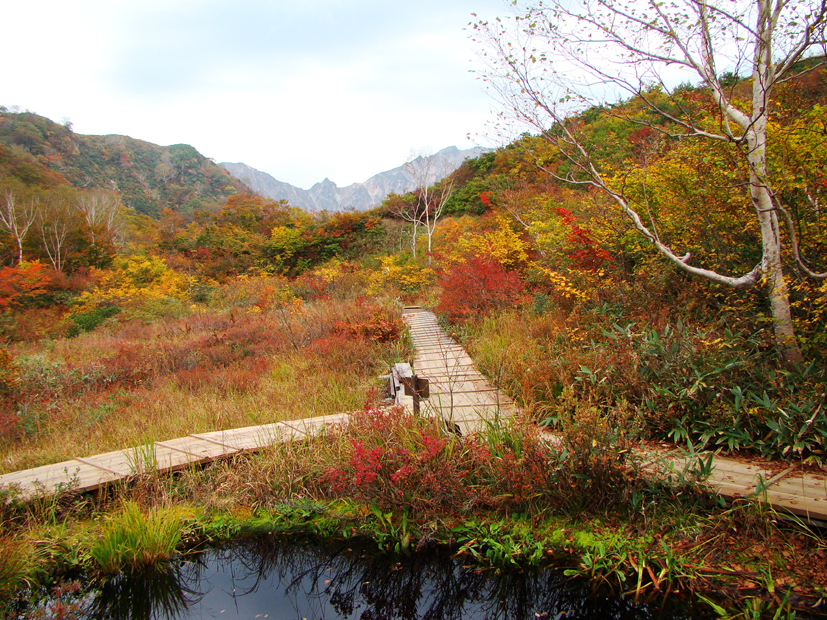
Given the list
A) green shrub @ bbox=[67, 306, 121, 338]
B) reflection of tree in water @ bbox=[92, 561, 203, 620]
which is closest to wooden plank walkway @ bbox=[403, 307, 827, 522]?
reflection of tree in water @ bbox=[92, 561, 203, 620]

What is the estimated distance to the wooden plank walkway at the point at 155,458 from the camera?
9.83ft

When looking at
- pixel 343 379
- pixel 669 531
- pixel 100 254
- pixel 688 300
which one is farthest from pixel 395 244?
pixel 669 531

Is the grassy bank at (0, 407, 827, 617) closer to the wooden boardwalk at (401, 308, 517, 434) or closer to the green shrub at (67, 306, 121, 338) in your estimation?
the wooden boardwalk at (401, 308, 517, 434)

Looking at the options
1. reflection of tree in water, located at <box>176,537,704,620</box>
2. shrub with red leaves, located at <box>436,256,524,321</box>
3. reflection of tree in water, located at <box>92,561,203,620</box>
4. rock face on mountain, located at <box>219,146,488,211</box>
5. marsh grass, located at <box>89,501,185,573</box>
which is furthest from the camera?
rock face on mountain, located at <box>219,146,488,211</box>

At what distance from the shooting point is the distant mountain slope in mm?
47438

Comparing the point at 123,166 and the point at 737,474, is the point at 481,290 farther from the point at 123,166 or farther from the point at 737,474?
the point at 123,166

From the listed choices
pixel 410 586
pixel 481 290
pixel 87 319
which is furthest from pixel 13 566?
pixel 87 319

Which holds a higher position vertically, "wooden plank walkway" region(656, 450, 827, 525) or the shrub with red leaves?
the shrub with red leaves

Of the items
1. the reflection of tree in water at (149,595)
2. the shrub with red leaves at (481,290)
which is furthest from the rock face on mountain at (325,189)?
the reflection of tree in water at (149,595)

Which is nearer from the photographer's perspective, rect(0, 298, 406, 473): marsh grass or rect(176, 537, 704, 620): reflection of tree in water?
rect(176, 537, 704, 620): reflection of tree in water

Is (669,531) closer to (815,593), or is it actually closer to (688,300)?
(815,593)

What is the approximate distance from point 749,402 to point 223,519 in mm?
4026

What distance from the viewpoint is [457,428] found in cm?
310

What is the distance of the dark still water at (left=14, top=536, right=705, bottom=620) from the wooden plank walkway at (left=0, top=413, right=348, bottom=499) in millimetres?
812
